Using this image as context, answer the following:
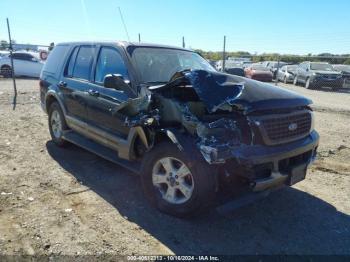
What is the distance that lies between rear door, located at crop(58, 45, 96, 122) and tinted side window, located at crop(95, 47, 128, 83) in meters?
0.23

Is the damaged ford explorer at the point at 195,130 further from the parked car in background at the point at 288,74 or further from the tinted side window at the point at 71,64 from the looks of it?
the parked car in background at the point at 288,74

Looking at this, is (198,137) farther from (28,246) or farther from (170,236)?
(28,246)

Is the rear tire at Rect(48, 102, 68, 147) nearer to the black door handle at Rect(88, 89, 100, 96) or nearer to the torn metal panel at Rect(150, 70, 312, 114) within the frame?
the black door handle at Rect(88, 89, 100, 96)

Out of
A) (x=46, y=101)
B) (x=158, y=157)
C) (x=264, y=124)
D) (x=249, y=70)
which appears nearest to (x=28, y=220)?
(x=158, y=157)

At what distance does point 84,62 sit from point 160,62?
1.37m

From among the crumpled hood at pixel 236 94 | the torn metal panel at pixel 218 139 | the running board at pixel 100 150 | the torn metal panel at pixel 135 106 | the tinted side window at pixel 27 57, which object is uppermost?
the crumpled hood at pixel 236 94

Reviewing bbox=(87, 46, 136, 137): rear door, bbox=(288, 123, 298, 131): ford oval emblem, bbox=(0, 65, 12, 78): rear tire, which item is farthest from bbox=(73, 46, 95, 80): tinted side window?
bbox=(0, 65, 12, 78): rear tire

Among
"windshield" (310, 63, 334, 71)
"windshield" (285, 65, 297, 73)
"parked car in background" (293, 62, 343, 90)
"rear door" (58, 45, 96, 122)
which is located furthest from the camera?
"windshield" (285, 65, 297, 73)

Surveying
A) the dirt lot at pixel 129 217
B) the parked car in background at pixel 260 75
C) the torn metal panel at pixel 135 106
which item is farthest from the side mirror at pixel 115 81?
the parked car in background at pixel 260 75

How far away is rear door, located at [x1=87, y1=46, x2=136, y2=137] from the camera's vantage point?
4496 millimetres

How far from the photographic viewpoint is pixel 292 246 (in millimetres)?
3539

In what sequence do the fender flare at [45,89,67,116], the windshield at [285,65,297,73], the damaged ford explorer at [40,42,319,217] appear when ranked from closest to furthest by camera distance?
the damaged ford explorer at [40,42,319,217] < the fender flare at [45,89,67,116] < the windshield at [285,65,297,73]

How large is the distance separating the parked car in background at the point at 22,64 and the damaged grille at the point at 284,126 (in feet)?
67.3

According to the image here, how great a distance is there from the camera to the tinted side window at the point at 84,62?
5.35 meters
